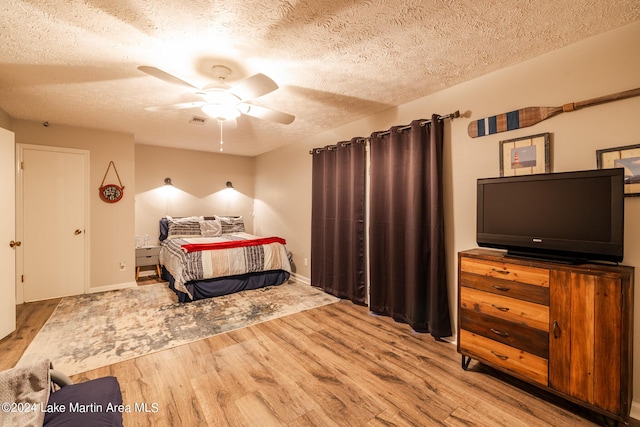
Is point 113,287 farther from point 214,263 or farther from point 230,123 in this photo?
point 230,123

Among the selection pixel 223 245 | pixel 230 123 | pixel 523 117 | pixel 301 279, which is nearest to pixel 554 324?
pixel 523 117

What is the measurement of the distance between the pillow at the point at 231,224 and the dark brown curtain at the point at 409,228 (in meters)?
3.29

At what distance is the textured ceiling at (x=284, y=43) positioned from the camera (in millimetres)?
1646

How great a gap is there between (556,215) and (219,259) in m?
3.69

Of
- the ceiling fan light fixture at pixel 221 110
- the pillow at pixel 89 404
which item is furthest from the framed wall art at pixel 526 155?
the pillow at pixel 89 404

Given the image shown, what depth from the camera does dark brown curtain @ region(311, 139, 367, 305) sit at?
364cm

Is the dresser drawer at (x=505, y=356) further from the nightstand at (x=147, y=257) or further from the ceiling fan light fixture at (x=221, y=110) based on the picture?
the nightstand at (x=147, y=257)

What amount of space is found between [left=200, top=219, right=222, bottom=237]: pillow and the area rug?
4.07ft

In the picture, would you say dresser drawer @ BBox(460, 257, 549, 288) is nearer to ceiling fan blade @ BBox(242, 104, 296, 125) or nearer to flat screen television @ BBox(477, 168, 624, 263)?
flat screen television @ BBox(477, 168, 624, 263)

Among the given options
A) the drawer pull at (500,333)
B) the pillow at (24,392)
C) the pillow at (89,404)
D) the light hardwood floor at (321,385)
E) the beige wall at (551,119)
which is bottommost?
the light hardwood floor at (321,385)

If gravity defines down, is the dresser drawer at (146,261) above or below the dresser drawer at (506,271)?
below

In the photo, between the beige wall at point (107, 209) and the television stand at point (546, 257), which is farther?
the beige wall at point (107, 209)

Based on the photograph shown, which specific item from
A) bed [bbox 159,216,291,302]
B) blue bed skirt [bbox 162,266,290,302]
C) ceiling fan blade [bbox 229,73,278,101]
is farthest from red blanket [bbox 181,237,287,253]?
ceiling fan blade [bbox 229,73,278,101]

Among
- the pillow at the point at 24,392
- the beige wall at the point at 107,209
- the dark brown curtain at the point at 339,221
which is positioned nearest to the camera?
the pillow at the point at 24,392
